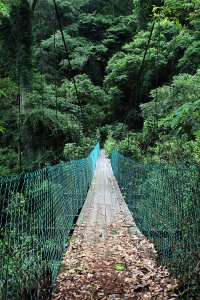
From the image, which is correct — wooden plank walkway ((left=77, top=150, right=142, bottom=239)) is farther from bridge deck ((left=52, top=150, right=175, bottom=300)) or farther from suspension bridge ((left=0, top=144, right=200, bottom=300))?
suspension bridge ((left=0, top=144, right=200, bottom=300))

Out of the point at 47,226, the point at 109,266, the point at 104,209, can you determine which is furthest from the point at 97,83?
the point at 47,226

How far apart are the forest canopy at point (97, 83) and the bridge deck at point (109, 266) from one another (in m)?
1.17

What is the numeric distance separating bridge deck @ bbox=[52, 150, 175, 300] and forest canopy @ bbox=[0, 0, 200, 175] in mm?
1171

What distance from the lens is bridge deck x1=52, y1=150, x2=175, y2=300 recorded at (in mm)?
2492

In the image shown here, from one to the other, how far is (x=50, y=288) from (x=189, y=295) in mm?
1089

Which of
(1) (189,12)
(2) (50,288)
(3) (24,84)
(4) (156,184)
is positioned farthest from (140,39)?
(2) (50,288)

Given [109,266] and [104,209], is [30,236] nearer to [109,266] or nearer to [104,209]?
[109,266]

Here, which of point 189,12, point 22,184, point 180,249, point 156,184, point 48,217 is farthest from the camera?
point 189,12

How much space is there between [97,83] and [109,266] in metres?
30.2

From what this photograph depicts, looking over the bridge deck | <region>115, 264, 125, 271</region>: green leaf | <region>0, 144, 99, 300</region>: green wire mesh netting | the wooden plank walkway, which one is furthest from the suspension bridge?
the wooden plank walkway

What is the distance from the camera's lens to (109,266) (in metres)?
3.12

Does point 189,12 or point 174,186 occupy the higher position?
point 189,12

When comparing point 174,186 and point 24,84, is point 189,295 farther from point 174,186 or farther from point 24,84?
point 24,84

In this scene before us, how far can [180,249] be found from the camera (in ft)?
7.48
